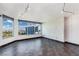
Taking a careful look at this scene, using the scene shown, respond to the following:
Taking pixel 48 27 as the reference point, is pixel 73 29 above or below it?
below

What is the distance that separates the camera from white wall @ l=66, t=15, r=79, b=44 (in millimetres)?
7920

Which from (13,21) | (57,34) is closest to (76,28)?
(57,34)

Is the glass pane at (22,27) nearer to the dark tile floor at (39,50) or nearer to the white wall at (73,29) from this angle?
the dark tile floor at (39,50)

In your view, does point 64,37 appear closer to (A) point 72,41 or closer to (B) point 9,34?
(A) point 72,41

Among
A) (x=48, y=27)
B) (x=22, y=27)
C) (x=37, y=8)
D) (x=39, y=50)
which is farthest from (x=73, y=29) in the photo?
(x=22, y=27)

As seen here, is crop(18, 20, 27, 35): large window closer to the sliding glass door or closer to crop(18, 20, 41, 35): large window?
crop(18, 20, 41, 35): large window

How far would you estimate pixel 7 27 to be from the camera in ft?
28.3

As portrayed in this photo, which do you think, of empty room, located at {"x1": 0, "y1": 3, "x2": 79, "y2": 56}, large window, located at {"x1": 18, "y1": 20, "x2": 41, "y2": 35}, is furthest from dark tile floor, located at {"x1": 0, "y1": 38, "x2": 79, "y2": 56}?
large window, located at {"x1": 18, "y1": 20, "x2": 41, "y2": 35}

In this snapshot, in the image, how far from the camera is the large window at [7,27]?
26.6 ft

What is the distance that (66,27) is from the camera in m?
9.21

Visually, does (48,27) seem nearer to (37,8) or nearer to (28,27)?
(28,27)

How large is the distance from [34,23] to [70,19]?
625 centimetres

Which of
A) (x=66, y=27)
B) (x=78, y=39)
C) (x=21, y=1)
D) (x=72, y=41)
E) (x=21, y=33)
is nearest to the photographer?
(x=21, y=1)

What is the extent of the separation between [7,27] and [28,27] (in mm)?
4493
